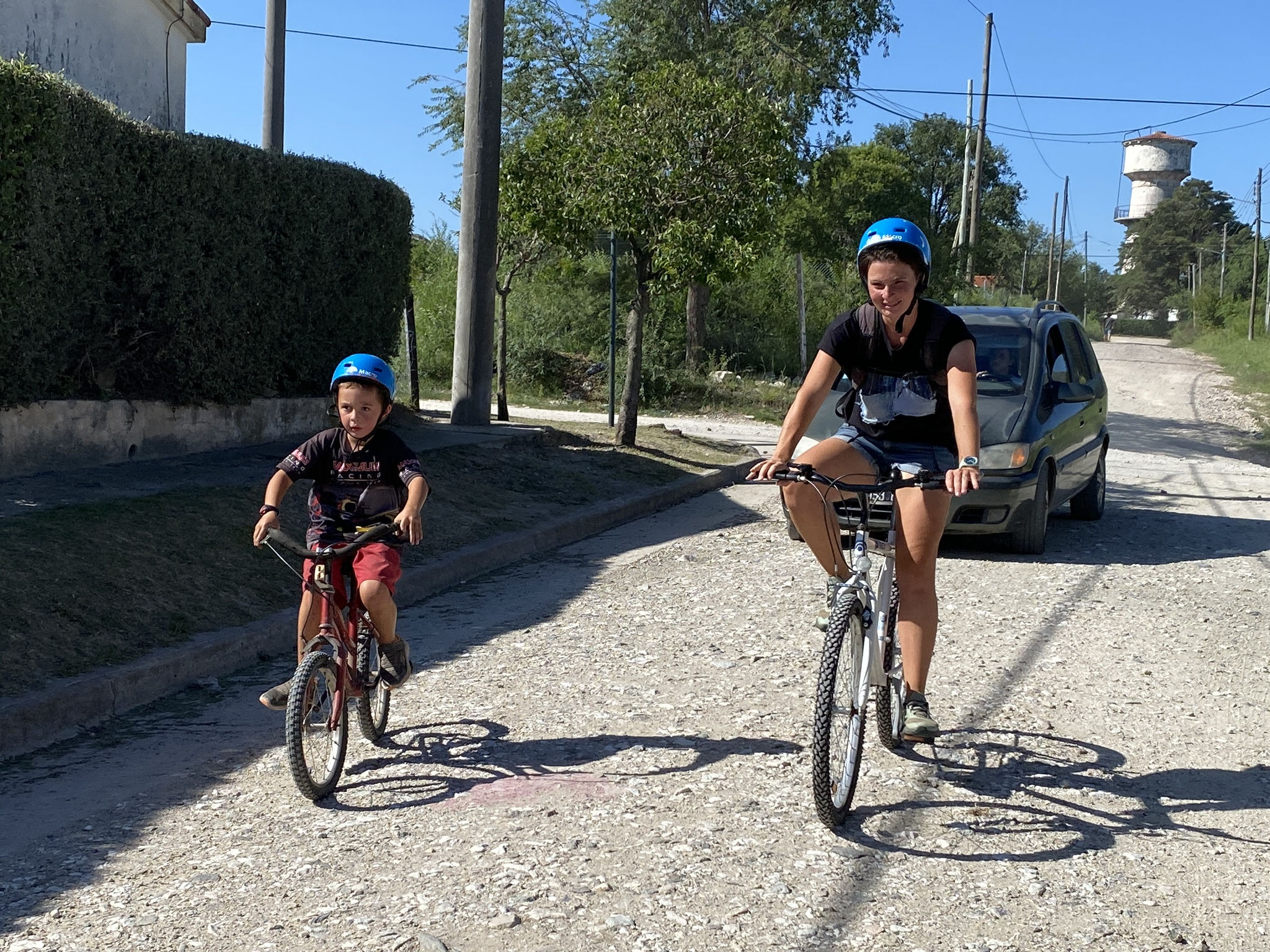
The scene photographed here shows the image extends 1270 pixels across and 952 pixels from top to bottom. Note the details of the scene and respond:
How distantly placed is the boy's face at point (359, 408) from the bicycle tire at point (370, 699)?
2.55 feet

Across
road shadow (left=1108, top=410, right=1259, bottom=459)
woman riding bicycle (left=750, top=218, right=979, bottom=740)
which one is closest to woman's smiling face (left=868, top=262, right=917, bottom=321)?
woman riding bicycle (left=750, top=218, right=979, bottom=740)

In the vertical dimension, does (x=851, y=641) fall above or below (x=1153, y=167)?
below

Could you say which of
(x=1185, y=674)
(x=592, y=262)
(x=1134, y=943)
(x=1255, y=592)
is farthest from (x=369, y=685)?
(x=592, y=262)

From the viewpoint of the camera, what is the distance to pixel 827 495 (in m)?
4.69

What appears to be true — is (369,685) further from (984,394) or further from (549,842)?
(984,394)

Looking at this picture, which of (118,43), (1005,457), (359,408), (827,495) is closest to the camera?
(827,495)

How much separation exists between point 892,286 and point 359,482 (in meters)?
2.07

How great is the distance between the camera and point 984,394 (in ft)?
34.1

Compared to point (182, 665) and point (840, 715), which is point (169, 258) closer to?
point (182, 665)

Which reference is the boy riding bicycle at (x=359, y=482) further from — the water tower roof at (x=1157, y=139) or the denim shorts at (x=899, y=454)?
the water tower roof at (x=1157, y=139)

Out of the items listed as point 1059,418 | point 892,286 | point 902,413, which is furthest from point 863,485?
point 1059,418

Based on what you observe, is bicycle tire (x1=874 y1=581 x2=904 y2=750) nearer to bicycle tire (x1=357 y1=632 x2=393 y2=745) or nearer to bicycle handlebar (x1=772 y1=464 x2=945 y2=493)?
bicycle handlebar (x1=772 y1=464 x2=945 y2=493)

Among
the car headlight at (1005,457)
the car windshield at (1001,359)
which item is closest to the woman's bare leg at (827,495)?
the car headlight at (1005,457)

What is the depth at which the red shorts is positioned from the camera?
195 inches
